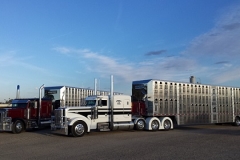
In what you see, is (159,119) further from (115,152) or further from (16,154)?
(16,154)

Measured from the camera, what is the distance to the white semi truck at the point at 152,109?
62.5 ft

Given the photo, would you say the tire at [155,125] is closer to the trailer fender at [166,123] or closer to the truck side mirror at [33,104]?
the trailer fender at [166,123]

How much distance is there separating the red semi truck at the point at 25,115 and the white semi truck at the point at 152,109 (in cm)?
399

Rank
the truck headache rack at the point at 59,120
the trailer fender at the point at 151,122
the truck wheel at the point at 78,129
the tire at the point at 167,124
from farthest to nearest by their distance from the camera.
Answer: the tire at the point at 167,124, the trailer fender at the point at 151,122, the truck headache rack at the point at 59,120, the truck wheel at the point at 78,129

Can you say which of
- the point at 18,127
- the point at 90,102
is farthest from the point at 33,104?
the point at 90,102

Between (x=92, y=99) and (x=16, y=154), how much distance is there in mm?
9199

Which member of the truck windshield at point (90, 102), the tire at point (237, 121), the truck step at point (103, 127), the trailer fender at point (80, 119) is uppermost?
the truck windshield at point (90, 102)

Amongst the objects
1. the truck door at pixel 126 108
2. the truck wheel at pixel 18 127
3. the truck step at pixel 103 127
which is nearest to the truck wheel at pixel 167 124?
the truck door at pixel 126 108

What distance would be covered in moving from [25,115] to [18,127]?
1469 mm

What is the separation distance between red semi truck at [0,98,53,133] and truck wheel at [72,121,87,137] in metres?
6.01

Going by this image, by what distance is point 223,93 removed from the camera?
27.7 metres

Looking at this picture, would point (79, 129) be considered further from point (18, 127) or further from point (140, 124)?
point (18, 127)

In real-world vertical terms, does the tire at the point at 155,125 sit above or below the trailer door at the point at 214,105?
below

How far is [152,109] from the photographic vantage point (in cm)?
2236
